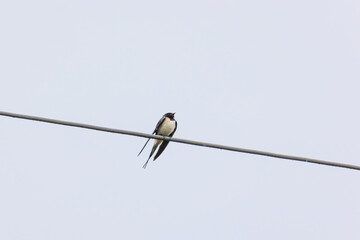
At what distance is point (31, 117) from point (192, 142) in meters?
1.41

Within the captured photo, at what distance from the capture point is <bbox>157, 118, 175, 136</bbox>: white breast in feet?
42.2

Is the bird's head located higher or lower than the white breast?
higher

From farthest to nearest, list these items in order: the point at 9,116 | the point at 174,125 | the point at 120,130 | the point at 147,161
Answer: the point at 174,125, the point at 147,161, the point at 120,130, the point at 9,116

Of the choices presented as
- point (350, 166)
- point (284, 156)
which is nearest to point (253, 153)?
point (284, 156)

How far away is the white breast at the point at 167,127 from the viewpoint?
12852 mm

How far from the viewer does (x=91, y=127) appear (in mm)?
6477

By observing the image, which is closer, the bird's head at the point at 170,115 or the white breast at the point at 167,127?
the white breast at the point at 167,127

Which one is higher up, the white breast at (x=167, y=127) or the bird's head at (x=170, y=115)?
the bird's head at (x=170, y=115)

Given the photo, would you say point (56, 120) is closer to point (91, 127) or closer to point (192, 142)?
point (91, 127)

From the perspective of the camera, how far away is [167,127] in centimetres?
1284

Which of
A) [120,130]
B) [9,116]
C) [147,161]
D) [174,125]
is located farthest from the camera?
[174,125]

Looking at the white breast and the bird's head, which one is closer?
the white breast

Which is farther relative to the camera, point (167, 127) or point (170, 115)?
point (170, 115)

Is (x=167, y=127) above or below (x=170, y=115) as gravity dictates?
below
